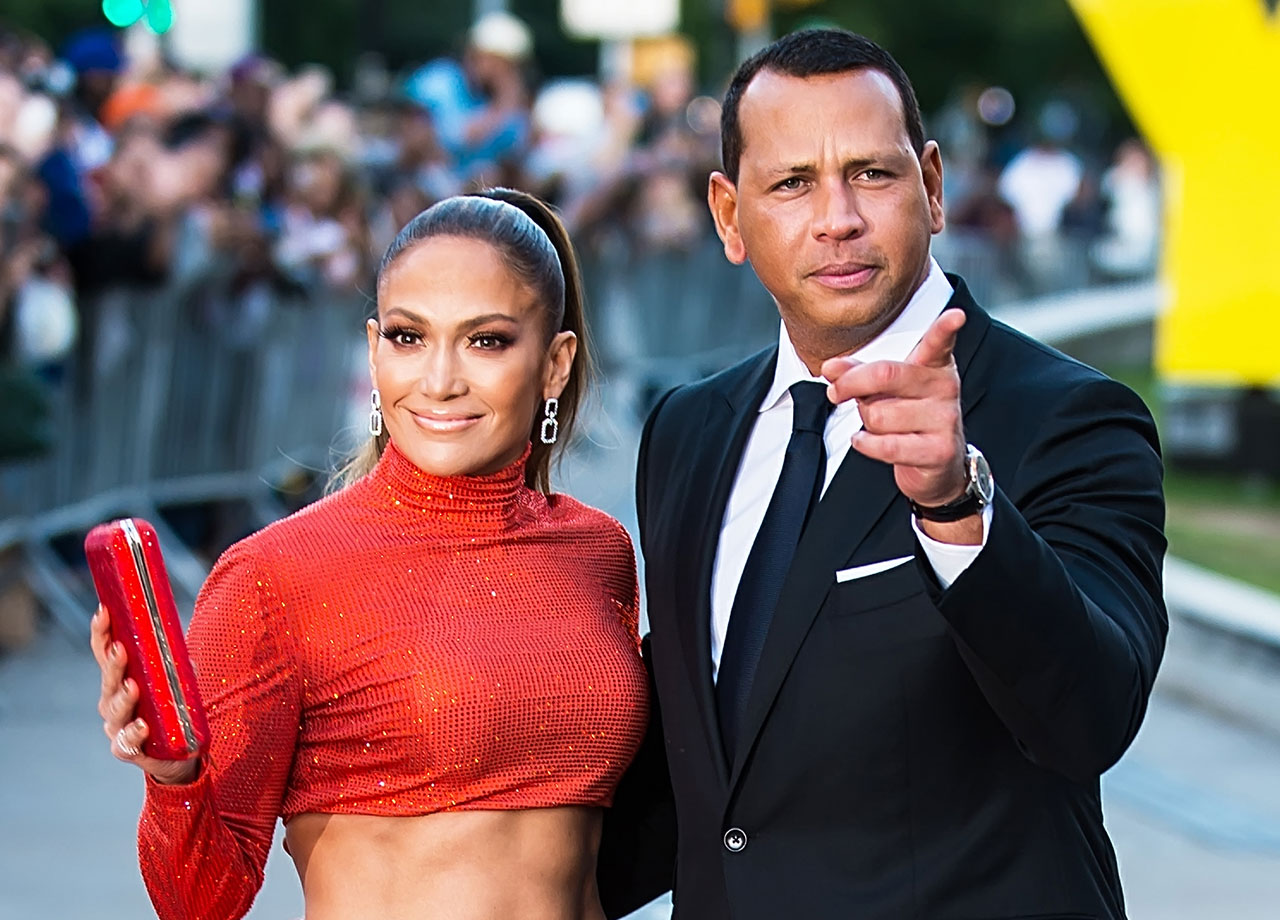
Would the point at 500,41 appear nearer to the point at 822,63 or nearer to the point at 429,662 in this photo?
the point at 822,63

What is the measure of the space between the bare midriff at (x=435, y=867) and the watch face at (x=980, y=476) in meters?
1.14

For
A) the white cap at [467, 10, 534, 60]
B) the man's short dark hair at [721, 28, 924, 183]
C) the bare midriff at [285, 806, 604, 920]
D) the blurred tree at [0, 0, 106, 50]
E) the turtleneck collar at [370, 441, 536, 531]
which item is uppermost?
the blurred tree at [0, 0, 106, 50]

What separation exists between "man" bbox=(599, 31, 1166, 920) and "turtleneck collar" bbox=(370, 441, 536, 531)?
277mm

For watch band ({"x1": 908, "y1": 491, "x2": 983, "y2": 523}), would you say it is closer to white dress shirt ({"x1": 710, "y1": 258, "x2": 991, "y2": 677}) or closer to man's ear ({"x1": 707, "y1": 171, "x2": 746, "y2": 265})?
white dress shirt ({"x1": 710, "y1": 258, "x2": 991, "y2": 677})

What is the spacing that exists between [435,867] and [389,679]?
30 centimetres

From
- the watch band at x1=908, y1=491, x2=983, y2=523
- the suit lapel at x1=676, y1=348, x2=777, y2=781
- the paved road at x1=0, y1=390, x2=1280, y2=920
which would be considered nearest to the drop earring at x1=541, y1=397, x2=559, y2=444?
the suit lapel at x1=676, y1=348, x2=777, y2=781

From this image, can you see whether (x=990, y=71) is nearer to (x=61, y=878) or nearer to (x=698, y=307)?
(x=698, y=307)

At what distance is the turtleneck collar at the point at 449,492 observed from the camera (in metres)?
3.63

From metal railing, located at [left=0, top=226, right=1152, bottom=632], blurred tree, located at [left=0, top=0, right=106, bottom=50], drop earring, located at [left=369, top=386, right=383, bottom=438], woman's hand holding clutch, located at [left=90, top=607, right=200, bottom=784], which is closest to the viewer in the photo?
woman's hand holding clutch, located at [left=90, top=607, right=200, bottom=784]

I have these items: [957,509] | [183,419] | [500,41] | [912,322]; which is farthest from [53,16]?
[957,509]

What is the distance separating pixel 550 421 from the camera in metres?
3.79

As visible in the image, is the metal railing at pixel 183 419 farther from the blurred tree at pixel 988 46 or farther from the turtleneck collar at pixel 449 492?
the blurred tree at pixel 988 46

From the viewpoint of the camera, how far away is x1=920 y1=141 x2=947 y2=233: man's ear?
3531mm

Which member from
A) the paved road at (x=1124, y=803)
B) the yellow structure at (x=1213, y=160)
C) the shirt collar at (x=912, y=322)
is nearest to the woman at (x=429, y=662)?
the shirt collar at (x=912, y=322)
